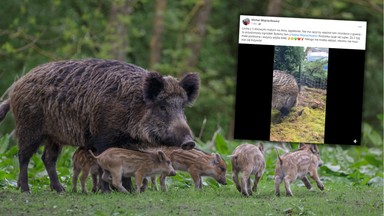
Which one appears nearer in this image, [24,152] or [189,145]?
[189,145]

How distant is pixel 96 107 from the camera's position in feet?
36.0

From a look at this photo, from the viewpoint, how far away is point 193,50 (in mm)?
29203

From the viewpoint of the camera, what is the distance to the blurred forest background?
74.8 ft

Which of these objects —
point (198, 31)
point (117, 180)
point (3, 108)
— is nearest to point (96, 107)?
point (117, 180)

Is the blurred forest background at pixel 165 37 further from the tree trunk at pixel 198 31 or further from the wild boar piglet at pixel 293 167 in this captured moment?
the wild boar piglet at pixel 293 167

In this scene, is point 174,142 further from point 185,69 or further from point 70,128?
point 185,69

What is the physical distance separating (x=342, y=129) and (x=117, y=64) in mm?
2795

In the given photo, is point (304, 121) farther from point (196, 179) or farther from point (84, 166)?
point (84, 166)

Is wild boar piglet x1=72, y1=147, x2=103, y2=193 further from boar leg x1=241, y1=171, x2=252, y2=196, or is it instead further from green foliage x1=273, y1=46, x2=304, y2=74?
green foliage x1=273, y1=46, x2=304, y2=74

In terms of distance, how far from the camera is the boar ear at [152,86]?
34.8 feet

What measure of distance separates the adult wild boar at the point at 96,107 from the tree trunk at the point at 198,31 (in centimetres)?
1668

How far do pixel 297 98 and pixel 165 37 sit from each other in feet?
72.2

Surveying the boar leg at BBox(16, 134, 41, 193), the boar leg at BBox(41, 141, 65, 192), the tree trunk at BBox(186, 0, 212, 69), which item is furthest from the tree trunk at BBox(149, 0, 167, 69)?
the boar leg at BBox(16, 134, 41, 193)

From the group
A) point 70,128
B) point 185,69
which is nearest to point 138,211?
point 70,128
